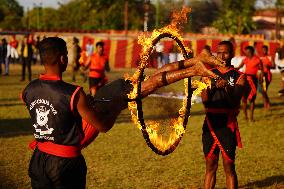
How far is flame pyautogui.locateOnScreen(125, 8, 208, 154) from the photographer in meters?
6.14

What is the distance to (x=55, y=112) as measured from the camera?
15.5ft

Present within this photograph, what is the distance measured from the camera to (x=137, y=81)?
241 inches

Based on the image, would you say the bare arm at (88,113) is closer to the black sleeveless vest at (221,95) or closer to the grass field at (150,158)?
the black sleeveless vest at (221,95)

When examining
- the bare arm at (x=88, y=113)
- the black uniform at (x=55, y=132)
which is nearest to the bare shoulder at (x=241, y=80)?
the bare arm at (x=88, y=113)

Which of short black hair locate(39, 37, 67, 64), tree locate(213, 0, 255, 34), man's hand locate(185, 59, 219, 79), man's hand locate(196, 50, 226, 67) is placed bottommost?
man's hand locate(185, 59, 219, 79)

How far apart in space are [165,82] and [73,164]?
1.95 meters

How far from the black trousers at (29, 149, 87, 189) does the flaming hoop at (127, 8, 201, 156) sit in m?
1.36

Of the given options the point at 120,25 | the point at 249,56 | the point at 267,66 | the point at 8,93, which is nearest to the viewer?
the point at 249,56

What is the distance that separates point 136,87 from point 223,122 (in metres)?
1.52

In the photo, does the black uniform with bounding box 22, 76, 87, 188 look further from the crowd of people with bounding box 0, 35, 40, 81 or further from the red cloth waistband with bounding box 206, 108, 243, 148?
the crowd of people with bounding box 0, 35, 40, 81

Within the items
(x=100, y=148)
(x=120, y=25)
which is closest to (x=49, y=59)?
(x=100, y=148)

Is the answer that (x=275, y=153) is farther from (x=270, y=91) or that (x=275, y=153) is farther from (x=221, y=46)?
(x=270, y=91)

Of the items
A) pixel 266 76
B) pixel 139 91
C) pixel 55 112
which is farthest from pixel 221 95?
pixel 266 76

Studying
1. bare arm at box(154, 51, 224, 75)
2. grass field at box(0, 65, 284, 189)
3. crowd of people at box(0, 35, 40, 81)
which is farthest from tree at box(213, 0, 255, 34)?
bare arm at box(154, 51, 224, 75)
